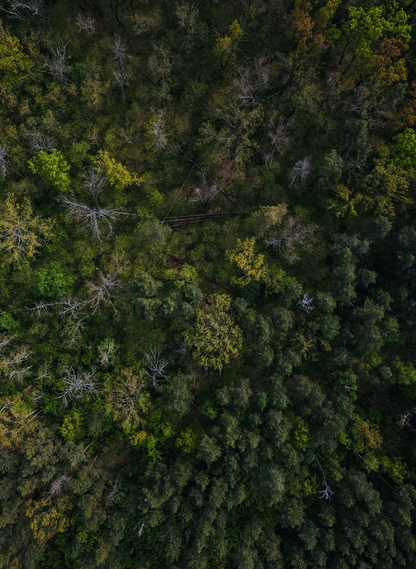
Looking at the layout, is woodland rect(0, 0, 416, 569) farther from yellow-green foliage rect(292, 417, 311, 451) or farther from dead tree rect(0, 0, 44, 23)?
dead tree rect(0, 0, 44, 23)

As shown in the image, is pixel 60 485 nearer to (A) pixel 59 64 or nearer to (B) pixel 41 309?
(B) pixel 41 309

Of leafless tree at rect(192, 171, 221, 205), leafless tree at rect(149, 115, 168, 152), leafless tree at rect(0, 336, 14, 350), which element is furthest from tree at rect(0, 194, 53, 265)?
leafless tree at rect(192, 171, 221, 205)

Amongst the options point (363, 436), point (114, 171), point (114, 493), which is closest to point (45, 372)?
point (114, 493)

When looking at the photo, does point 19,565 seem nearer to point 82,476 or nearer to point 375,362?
point 82,476

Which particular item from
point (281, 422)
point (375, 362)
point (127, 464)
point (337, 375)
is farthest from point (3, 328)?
point (375, 362)

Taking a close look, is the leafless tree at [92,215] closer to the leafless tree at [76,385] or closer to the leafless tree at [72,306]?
the leafless tree at [72,306]

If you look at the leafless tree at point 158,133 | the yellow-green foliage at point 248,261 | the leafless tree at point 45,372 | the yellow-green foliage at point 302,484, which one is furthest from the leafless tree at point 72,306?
the yellow-green foliage at point 302,484
